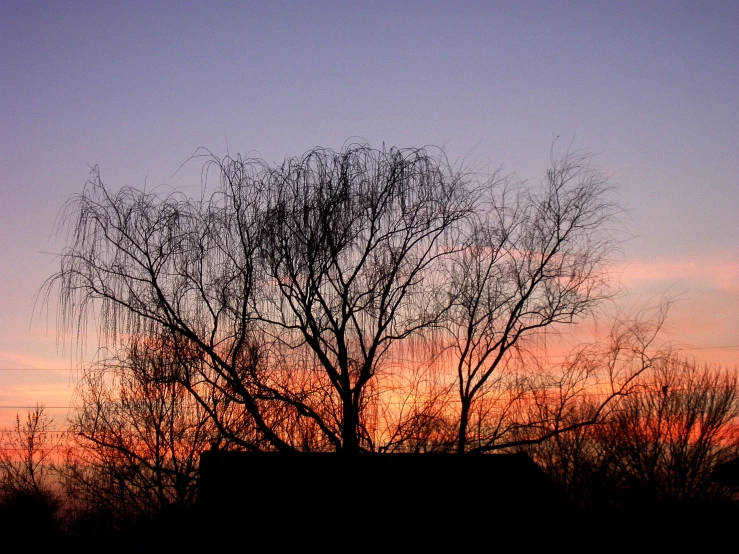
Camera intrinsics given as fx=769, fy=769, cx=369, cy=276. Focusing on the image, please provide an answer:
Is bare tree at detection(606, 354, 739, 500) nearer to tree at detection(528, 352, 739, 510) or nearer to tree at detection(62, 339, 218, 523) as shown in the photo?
tree at detection(528, 352, 739, 510)

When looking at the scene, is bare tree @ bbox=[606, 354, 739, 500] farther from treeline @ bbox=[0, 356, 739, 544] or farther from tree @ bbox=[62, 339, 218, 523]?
tree @ bbox=[62, 339, 218, 523]

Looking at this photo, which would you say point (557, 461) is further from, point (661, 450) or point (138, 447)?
point (138, 447)

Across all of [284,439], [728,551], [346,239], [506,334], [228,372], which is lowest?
[728,551]

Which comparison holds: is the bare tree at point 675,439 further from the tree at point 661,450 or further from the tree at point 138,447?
the tree at point 138,447

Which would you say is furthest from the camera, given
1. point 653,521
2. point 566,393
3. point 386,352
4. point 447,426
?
point 653,521

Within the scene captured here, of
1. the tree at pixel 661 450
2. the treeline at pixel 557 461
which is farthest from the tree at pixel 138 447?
the tree at pixel 661 450

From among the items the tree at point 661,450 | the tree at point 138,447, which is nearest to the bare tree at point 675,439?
the tree at point 661,450

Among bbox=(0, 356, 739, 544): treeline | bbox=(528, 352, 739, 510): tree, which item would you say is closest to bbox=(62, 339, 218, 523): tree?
bbox=(0, 356, 739, 544): treeline

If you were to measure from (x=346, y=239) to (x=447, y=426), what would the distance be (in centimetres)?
422

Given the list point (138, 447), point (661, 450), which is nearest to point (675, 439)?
point (661, 450)

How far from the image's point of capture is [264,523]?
12.5 metres

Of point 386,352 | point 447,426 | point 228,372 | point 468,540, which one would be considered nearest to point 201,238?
point 228,372

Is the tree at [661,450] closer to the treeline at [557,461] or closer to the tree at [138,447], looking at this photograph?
the treeline at [557,461]

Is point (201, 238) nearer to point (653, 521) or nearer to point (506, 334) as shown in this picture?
point (506, 334)
